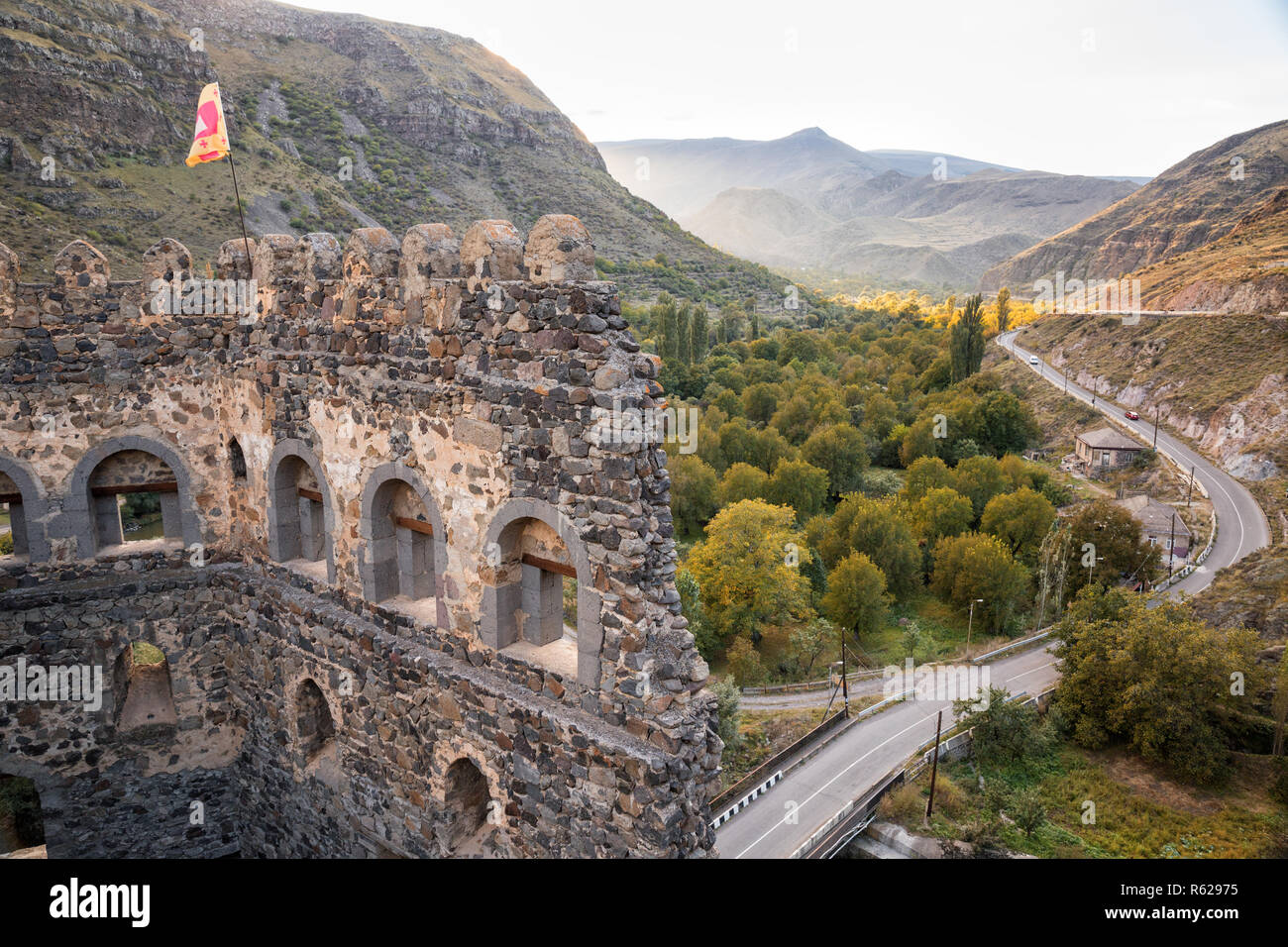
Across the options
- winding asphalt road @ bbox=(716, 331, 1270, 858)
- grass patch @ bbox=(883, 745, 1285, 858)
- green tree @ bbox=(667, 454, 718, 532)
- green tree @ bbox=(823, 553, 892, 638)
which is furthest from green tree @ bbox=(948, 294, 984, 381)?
grass patch @ bbox=(883, 745, 1285, 858)

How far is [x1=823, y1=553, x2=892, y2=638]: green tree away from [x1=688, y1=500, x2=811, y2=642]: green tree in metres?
1.47

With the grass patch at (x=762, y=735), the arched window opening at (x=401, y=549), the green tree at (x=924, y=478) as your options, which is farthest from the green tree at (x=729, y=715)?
the green tree at (x=924, y=478)

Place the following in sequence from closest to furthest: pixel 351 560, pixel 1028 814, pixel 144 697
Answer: pixel 351 560
pixel 144 697
pixel 1028 814

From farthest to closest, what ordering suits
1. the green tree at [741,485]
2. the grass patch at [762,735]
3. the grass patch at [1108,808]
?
1. the green tree at [741,485]
2. the grass patch at [762,735]
3. the grass patch at [1108,808]

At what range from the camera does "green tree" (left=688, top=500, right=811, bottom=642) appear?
1465 inches

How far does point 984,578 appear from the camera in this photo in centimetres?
4072

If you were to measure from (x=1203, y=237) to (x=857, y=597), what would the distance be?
98.6 meters

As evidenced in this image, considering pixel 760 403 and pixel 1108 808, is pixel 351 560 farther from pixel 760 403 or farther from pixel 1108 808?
pixel 760 403

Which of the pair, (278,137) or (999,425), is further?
(278,137)

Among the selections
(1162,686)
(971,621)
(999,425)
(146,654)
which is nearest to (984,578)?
(971,621)

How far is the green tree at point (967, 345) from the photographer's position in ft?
236

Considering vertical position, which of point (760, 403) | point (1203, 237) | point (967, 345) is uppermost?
point (1203, 237)

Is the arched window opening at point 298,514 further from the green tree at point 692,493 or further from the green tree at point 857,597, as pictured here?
the green tree at point 692,493

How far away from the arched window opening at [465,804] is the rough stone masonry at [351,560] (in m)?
0.04
